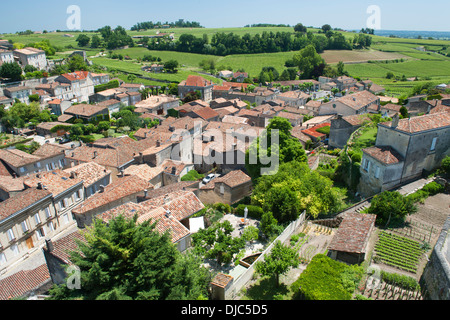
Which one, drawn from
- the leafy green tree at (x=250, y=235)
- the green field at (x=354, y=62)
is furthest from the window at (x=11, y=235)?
the green field at (x=354, y=62)

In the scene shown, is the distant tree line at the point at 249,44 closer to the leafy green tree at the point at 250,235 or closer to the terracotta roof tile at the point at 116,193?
the terracotta roof tile at the point at 116,193

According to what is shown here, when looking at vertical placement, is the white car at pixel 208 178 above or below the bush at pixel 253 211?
below

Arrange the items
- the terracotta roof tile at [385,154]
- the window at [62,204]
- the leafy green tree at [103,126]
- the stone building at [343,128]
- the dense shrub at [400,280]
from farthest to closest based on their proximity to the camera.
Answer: the leafy green tree at [103,126] < the stone building at [343,128] < the window at [62,204] < the terracotta roof tile at [385,154] < the dense shrub at [400,280]

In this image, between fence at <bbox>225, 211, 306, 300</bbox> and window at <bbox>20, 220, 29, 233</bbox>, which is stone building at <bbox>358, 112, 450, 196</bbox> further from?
window at <bbox>20, 220, 29, 233</bbox>

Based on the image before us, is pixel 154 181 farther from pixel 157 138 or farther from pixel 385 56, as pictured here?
pixel 385 56

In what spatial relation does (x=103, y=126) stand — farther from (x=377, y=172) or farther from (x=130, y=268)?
(x=130, y=268)

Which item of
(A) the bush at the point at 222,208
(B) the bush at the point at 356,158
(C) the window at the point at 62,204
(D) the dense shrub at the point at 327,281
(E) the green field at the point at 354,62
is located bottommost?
(C) the window at the point at 62,204

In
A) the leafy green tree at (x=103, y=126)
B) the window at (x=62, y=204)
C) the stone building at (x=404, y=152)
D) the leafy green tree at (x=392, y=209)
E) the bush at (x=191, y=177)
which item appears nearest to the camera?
the leafy green tree at (x=392, y=209)
